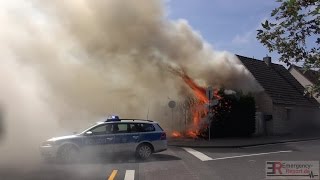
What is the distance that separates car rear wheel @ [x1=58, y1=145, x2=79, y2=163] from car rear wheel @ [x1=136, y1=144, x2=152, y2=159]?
7.43ft

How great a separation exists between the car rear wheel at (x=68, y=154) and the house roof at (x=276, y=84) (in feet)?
66.3

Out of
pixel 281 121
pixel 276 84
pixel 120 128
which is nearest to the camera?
pixel 120 128

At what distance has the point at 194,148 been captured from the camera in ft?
67.5

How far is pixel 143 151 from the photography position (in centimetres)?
1603

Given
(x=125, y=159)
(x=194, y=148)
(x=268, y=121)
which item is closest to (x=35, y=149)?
(x=125, y=159)

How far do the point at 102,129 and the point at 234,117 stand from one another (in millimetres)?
13451

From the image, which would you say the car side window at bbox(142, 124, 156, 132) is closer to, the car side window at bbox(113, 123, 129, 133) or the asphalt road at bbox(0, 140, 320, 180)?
the car side window at bbox(113, 123, 129, 133)

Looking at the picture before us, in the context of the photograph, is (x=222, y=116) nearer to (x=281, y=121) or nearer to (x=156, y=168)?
(x=281, y=121)

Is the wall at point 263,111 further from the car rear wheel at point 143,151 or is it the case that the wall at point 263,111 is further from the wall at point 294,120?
the car rear wheel at point 143,151

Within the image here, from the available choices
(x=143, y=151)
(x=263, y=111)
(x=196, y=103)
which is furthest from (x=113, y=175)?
(x=263, y=111)

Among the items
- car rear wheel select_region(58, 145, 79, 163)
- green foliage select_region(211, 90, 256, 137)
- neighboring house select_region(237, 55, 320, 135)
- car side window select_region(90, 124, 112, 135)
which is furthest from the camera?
neighboring house select_region(237, 55, 320, 135)

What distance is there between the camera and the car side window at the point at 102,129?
613 inches

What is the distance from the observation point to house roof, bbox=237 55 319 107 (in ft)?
109

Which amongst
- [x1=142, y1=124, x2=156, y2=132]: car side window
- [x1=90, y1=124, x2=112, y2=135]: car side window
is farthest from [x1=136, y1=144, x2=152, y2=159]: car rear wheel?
[x1=90, y1=124, x2=112, y2=135]: car side window
